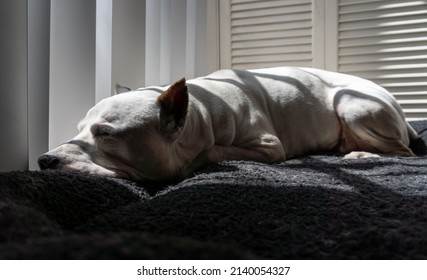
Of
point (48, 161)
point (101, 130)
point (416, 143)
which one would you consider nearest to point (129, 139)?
point (101, 130)

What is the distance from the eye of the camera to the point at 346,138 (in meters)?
2.12

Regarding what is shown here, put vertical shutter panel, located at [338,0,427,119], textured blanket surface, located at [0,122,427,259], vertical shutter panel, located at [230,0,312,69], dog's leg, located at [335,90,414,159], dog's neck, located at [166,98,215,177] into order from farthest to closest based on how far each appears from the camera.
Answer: vertical shutter panel, located at [230,0,312,69] < vertical shutter panel, located at [338,0,427,119] < dog's leg, located at [335,90,414,159] < dog's neck, located at [166,98,215,177] < textured blanket surface, located at [0,122,427,259]

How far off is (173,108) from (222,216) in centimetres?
61

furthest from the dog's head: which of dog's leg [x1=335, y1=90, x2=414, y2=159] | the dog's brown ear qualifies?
dog's leg [x1=335, y1=90, x2=414, y2=159]

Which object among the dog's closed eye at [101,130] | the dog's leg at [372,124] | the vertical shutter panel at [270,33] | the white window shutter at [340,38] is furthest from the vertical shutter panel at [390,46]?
the dog's closed eye at [101,130]

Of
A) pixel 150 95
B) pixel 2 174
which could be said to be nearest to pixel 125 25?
pixel 150 95

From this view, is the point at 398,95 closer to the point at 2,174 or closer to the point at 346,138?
the point at 346,138

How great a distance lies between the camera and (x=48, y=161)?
1244 millimetres

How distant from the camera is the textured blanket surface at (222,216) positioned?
0.54m

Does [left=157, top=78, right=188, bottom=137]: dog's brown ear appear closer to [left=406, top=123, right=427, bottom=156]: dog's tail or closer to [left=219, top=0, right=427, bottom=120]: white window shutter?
[left=406, top=123, right=427, bottom=156]: dog's tail

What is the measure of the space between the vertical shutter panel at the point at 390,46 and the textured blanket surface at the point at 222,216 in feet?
4.61

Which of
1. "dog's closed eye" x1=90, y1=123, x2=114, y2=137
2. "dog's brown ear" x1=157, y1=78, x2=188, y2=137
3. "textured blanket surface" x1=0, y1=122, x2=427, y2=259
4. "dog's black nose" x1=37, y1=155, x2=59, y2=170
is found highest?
"dog's brown ear" x1=157, y1=78, x2=188, y2=137

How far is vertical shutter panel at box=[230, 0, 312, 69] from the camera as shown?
2.84m

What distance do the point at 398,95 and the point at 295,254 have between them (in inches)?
90.8
